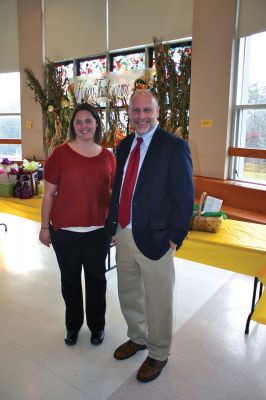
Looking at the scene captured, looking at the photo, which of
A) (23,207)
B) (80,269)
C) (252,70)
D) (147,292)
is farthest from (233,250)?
(252,70)

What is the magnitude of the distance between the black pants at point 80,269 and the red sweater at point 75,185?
0.26 feet

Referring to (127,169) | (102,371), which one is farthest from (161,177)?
(102,371)

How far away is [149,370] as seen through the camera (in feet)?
5.46

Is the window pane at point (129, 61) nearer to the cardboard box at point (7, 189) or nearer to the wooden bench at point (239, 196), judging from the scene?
the wooden bench at point (239, 196)

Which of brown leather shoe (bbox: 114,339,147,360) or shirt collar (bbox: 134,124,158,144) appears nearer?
shirt collar (bbox: 134,124,158,144)

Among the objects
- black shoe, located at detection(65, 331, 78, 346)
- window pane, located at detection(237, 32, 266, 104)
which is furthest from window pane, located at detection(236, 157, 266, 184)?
black shoe, located at detection(65, 331, 78, 346)

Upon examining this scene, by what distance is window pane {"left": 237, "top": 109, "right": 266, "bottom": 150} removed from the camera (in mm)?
3783

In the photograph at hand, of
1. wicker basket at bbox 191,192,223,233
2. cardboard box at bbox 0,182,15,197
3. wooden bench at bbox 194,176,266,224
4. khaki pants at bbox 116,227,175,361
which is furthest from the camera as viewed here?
wooden bench at bbox 194,176,266,224

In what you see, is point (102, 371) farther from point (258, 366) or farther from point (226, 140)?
point (226, 140)

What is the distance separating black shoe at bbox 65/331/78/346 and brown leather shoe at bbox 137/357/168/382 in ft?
1.54

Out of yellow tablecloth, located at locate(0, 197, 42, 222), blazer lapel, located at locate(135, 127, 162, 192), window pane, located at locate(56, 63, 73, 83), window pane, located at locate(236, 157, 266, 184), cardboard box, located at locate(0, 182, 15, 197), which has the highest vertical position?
window pane, located at locate(56, 63, 73, 83)

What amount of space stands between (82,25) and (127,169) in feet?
15.1

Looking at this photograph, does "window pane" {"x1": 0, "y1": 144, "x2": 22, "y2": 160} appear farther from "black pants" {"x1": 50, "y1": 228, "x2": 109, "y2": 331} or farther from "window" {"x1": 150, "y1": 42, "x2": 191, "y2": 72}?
"black pants" {"x1": 50, "y1": 228, "x2": 109, "y2": 331}

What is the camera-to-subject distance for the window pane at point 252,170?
382 centimetres
